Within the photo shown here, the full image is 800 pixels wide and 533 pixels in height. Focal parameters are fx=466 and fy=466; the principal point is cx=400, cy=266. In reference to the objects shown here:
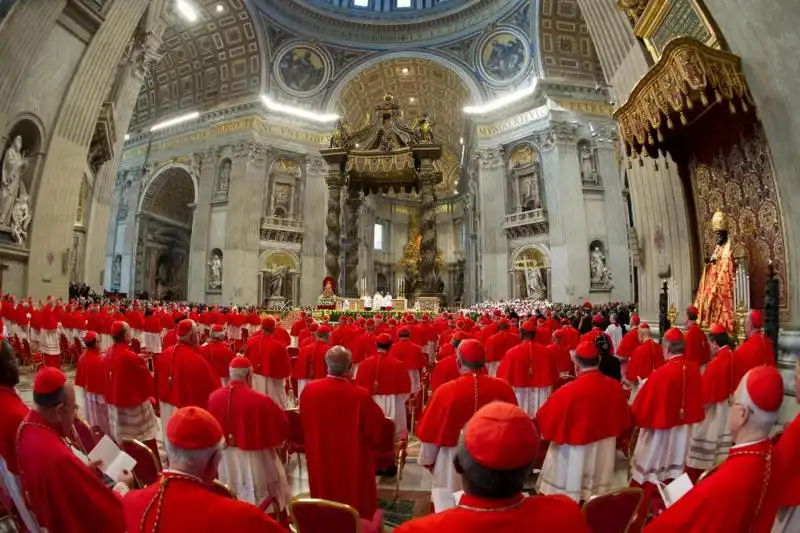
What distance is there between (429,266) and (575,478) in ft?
51.7

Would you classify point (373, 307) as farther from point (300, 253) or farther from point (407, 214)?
point (407, 214)

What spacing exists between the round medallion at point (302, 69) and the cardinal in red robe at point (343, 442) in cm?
2828

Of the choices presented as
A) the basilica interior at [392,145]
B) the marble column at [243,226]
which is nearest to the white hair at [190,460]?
the basilica interior at [392,145]

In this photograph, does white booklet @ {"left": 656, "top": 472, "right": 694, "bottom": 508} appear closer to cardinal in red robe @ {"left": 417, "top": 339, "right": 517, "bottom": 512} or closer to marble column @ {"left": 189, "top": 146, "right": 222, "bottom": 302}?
cardinal in red robe @ {"left": 417, "top": 339, "right": 517, "bottom": 512}

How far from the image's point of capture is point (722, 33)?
693 cm

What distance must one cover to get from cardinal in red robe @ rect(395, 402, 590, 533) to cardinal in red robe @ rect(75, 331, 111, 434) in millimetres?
4377

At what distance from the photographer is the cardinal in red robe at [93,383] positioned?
14.8 feet

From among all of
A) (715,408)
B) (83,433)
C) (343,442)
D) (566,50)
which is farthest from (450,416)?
(566,50)

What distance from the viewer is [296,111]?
28297mm

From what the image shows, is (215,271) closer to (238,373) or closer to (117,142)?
(117,142)

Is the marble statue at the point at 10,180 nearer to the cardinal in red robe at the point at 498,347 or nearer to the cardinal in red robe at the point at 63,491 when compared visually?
the cardinal in red robe at the point at 498,347

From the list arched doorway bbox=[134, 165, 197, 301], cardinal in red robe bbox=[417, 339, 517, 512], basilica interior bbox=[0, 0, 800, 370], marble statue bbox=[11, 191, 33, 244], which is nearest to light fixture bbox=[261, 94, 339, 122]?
basilica interior bbox=[0, 0, 800, 370]

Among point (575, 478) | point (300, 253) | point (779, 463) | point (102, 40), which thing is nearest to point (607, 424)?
point (575, 478)

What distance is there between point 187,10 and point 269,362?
85.8 feet
